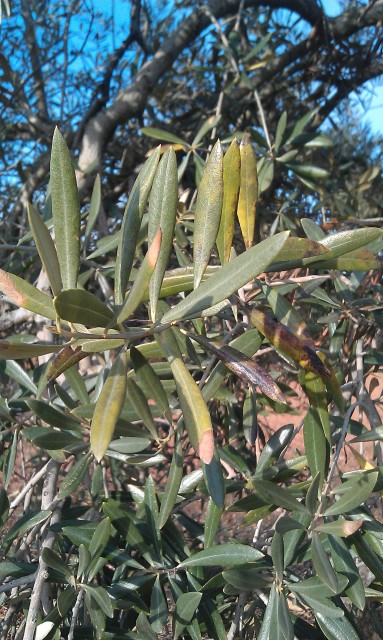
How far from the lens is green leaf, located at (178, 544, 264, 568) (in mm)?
911

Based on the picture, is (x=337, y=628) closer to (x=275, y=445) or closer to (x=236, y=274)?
(x=275, y=445)

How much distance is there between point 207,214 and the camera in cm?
74

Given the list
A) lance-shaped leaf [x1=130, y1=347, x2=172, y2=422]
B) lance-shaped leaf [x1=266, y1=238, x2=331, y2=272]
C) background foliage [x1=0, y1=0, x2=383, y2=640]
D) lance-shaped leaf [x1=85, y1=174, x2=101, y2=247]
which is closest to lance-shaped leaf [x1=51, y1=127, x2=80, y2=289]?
background foliage [x1=0, y1=0, x2=383, y2=640]

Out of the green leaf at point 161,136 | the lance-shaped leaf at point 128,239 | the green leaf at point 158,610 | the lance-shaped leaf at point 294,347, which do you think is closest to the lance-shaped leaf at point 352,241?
the lance-shaped leaf at point 294,347

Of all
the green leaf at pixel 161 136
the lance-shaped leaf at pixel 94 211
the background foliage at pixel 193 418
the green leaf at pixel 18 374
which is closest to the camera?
the background foliage at pixel 193 418

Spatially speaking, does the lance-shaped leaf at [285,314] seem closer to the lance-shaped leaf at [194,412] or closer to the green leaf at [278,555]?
the lance-shaped leaf at [194,412]

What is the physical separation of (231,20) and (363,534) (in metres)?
2.12

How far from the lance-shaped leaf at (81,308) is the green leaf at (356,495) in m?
0.42

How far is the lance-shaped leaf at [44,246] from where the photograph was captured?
1.90 feet

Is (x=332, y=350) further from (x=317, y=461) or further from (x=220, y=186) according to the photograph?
(x=220, y=186)

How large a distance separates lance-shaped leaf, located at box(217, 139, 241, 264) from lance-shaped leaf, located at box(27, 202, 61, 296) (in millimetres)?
279

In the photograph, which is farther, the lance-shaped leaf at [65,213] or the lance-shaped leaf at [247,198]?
the lance-shaped leaf at [247,198]

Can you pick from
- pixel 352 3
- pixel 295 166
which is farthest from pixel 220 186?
pixel 352 3

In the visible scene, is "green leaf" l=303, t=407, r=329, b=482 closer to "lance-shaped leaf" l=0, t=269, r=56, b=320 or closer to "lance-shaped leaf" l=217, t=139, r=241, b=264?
"lance-shaped leaf" l=217, t=139, r=241, b=264
